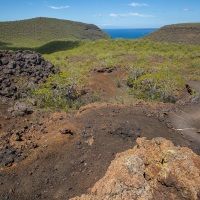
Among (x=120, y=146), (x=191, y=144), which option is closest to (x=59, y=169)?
(x=120, y=146)

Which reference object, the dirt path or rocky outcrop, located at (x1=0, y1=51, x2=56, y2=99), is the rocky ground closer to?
the dirt path

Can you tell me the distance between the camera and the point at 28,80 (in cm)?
1452

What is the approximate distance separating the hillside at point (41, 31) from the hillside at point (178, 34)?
24.5 meters

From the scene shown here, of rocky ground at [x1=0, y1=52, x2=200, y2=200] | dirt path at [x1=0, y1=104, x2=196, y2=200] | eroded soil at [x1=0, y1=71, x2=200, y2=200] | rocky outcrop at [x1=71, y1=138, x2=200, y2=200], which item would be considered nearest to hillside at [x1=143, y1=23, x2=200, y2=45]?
rocky ground at [x1=0, y1=52, x2=200, y2=200]

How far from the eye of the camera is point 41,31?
75312 millimetres

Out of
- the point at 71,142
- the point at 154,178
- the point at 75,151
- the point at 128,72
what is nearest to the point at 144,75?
the point at 128,72

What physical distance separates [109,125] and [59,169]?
8.77 ft

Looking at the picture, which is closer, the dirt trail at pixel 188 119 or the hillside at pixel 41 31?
the dirt trail at pixel 188 119

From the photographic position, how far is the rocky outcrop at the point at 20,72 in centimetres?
1270

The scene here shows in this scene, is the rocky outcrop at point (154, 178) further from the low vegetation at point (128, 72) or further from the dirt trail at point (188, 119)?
the low vegetation at point (128, 72)

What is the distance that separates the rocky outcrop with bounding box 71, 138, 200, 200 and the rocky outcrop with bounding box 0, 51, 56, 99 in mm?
9296

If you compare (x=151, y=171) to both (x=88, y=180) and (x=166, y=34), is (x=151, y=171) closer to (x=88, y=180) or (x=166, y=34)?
(x=88, y=180)

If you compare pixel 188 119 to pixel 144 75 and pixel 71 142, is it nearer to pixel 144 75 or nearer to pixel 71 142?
pixel 71 142

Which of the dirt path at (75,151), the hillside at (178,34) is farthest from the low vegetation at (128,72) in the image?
the hillside at (178,34)
